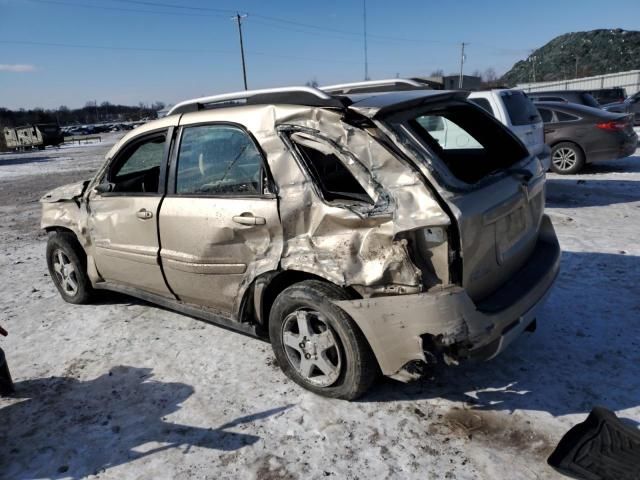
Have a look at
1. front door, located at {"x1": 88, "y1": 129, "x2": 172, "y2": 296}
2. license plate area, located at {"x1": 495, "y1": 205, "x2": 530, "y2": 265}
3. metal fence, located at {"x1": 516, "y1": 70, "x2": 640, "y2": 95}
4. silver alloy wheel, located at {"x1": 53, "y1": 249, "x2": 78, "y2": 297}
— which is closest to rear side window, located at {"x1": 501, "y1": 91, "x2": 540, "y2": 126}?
license plate area, located at {"x1": 495, "y1": 205, "x2": 530, "y2": 265}

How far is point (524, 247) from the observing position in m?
3.25

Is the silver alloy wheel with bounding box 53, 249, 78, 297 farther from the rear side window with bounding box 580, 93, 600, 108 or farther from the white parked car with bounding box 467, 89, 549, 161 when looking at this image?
the rear side window with bounding box 580, 93, 600, 108

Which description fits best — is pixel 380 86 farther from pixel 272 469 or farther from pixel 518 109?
pixel 518 109

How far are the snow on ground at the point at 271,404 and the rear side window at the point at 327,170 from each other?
4.21ft

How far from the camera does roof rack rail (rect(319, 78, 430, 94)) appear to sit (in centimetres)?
395

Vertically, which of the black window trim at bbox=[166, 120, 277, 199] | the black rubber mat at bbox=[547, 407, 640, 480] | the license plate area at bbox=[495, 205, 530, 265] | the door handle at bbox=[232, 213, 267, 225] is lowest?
the black rubber mat at bbox=[547, 407, 640, 480]

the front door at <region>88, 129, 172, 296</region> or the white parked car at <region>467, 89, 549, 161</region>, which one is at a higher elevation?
the white parked car at <region>467, 89, 549, 161</region>

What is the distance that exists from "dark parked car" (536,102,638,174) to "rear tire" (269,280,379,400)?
8.98m

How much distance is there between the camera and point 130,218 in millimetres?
3955

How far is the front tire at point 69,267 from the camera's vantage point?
4766mm

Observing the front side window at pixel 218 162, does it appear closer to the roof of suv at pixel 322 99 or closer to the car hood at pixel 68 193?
the roof of suv at pixel 322 99

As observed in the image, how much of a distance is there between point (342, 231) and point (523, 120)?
6231 millimetres

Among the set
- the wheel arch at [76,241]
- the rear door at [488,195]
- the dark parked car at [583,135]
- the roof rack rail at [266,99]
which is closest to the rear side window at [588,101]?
the dark parked car at [583,135]

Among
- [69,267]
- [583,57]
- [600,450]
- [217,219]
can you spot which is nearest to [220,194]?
[217,219]
